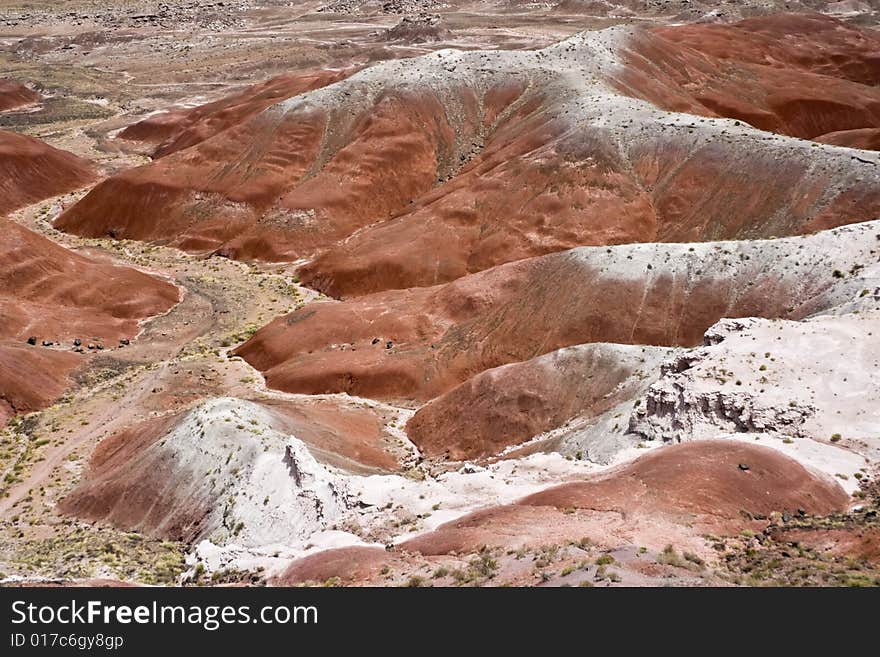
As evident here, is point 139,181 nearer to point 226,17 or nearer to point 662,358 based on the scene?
point 662,358

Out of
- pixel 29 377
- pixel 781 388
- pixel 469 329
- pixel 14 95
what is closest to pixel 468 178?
pixel 469 329

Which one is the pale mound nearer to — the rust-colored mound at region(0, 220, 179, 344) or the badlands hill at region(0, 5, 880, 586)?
the badlands hill at region(0, 5, 880, 586)

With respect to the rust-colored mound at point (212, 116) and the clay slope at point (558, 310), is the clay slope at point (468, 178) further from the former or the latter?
the rust-colored mound at point (212, 116)

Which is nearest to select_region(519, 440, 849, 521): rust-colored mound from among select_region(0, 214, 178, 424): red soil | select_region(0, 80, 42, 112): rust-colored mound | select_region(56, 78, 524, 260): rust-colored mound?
select_region(0, 214, 178, 424): red soil

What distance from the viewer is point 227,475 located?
30.5 m

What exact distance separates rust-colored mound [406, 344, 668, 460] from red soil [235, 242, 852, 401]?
15.3ft

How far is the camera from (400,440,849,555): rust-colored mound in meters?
21.2

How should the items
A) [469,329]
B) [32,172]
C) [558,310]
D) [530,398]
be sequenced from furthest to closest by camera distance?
[32,172] → [469,329] → [558,310] → [530,398]

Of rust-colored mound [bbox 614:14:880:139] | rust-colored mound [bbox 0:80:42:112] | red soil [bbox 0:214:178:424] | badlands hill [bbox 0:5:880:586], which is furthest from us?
rust-colored mound [bbox 0:80:42:112]

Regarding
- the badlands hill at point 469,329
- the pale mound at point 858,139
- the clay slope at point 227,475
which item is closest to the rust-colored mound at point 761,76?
the badlands hill at point 469,329

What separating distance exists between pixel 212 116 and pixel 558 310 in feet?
203

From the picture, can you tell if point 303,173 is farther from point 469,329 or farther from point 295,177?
point 469,329

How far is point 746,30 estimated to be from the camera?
106562 millimetres

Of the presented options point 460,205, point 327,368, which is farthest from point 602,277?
point 460,205
